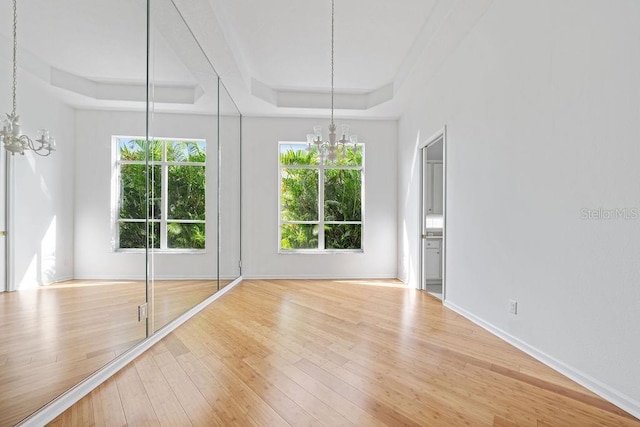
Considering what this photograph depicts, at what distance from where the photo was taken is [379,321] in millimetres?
3131

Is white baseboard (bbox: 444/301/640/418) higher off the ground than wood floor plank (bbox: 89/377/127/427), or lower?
higher

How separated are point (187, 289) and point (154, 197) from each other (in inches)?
46.2

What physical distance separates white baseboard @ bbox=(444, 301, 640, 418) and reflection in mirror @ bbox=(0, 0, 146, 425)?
10.6 feet

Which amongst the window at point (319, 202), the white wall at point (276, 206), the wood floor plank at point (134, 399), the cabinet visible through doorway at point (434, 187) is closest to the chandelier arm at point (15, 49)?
the wood floor plank at point (134, 399)

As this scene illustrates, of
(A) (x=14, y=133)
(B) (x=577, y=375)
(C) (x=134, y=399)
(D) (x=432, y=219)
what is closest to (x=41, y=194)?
(A) (x=14, y=133)

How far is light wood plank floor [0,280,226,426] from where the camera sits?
148 centimetres

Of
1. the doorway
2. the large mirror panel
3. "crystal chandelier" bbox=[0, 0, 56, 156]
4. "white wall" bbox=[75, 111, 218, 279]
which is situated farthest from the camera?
the doorway

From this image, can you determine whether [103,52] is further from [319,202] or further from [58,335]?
[319,202]

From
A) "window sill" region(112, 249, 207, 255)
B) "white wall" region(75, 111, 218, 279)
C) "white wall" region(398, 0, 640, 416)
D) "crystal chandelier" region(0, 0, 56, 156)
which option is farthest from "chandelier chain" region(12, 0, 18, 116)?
"white wall" region(398, 0, 640, 416)

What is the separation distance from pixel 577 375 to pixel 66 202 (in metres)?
3.64

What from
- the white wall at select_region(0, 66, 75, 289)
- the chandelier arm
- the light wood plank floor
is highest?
the chandelier arm

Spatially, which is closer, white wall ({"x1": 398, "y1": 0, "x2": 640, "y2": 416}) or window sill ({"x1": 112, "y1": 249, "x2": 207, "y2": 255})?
white wall ({"x1": 398, "y1": 0, "x2": 640, "y2": 416})

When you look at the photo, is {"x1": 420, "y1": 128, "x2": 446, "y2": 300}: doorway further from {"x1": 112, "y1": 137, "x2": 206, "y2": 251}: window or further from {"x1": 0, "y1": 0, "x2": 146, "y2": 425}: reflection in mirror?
{"x1": 0, "y1": 0, "x2": 146, "y2": 425}: reflection in mirror

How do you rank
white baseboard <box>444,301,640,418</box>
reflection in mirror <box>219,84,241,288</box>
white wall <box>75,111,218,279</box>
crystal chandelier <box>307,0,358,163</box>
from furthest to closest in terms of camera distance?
reflection in mirror <box>219,84,241,288</box> < crystal chandelier <box>307,0,358,163</box> < white wall <box>75,111,218,279</box> < white baseboard <box>444,301,640,418</box>
